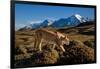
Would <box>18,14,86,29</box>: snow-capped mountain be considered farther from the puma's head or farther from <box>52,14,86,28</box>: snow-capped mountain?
the puma's head

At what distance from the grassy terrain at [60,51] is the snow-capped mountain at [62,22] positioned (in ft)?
0.17

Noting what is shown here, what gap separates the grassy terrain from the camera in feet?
8.04

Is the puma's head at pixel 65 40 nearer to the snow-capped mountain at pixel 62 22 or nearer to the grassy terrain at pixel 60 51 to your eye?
the grassy terrain at pixel 60 51

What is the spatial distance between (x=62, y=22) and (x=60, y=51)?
345mm

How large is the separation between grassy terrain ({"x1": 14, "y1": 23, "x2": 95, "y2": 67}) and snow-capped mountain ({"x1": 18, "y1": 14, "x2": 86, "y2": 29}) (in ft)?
0.17

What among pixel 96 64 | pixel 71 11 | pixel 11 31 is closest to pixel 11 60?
pixel 11 31

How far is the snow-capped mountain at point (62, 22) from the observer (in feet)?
8.26

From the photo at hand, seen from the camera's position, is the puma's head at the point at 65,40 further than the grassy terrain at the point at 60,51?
Yes

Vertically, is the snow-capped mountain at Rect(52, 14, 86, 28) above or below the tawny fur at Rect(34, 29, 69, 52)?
above

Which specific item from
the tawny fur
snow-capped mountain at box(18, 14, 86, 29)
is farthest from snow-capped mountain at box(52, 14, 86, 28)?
the tawny fur

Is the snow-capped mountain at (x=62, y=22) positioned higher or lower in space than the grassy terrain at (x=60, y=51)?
higher

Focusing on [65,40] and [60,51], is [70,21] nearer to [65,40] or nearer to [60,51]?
[65,40]

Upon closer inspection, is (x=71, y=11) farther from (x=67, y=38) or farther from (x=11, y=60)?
(x=11, y=60)

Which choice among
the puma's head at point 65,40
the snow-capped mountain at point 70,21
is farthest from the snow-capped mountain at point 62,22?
the puma's head at point 65,40
